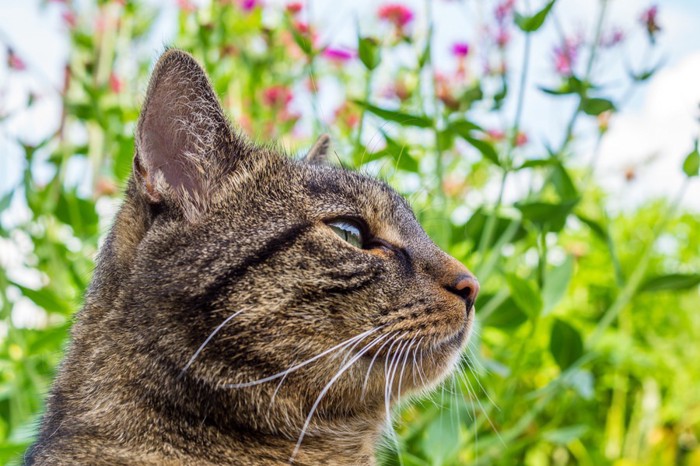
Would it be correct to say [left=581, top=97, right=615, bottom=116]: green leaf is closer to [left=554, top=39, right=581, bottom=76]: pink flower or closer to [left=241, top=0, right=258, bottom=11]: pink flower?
[left=554, top=39, right=581, bottom=76]: pink flower

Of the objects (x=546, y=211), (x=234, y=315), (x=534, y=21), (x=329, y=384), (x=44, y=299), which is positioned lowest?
(x=329, y=384)

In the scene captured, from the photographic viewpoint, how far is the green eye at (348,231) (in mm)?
1490

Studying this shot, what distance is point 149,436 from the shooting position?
1.31 metres

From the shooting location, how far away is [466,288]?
4.81 ft

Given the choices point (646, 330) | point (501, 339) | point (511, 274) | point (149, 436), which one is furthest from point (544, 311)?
point (646, 330)

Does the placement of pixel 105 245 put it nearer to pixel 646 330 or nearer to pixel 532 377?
pixel 532 377

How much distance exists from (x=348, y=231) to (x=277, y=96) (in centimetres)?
168

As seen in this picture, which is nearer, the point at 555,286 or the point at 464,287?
the point at 464,287

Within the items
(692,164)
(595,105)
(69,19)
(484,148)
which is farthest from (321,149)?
(69,19)

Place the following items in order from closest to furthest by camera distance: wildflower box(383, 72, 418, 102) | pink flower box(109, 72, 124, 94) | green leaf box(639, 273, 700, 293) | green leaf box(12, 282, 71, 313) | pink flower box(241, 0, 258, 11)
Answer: green leaf box(639, 273, 700, 293)
green leaf box(12, 282, 71, 313)
wildflower box(383, 72, 418, 102)
pink flower box(241, 0, 258, 11)
pink flower box(109, 72, 124, 94)

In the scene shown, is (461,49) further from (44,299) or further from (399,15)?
(44,299)

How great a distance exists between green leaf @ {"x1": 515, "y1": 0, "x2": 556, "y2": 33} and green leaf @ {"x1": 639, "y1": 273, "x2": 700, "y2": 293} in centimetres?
86

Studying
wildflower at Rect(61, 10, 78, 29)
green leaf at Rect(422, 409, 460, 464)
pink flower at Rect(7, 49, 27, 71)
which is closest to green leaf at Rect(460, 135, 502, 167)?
green leaf at Rect(422, 409, 460, 464)

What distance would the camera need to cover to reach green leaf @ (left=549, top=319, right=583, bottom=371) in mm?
2150
